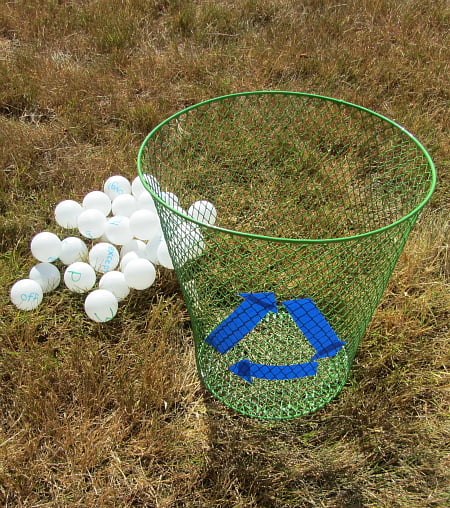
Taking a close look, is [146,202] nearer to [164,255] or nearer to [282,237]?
[164,255]

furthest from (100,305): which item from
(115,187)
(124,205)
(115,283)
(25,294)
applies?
(115,187)

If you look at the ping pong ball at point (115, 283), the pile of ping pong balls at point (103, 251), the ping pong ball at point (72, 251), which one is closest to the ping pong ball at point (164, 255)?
the pile of ping pong balls at point (103, 251)

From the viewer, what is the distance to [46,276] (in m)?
1.47

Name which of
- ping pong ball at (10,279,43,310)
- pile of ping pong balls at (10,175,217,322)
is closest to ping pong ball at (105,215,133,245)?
pile of ping pong balls at (10,175,217,322)

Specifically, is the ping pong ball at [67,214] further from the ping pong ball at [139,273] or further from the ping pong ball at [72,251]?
the ping pong ball at [139,273]

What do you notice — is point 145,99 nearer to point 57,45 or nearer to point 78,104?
point 78,104

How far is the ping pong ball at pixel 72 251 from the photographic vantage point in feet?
4.91

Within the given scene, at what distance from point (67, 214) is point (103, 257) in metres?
0.21

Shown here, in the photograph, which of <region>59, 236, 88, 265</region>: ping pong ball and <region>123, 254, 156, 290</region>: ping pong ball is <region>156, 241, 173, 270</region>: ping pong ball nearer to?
<region>123, 254, 156, 290</region>: ping pong ball

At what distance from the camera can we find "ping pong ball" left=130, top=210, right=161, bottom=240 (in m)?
1.47

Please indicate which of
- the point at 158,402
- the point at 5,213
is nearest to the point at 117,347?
the point at 158,402

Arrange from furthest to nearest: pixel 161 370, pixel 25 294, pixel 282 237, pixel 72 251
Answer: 1. pixel 282 237
2. pixel 72 251
3. pixel 25 294
4. pixel 161 370

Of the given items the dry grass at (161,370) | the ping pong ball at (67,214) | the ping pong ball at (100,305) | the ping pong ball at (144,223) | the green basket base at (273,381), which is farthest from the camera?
the ping pong ball at (67,214)

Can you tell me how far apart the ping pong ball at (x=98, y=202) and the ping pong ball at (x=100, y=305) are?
320 millimetres
